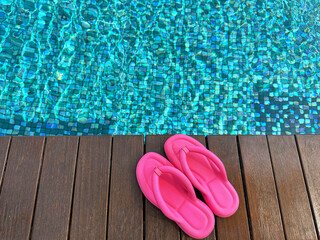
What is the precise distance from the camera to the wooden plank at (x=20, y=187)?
1251 millimetres

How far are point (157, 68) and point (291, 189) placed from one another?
1260mm

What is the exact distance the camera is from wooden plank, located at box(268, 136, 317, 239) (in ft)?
4.33

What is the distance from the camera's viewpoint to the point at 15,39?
1928mm

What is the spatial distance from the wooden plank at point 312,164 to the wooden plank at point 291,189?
0.03m

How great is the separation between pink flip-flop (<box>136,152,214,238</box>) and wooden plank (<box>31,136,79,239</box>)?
15.8 inches

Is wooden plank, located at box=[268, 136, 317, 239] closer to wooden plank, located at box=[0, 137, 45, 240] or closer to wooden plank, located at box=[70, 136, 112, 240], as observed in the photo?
wooden plank, located at box=[70, 136, 112, 240]

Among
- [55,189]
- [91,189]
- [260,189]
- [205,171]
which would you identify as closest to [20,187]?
[55,189]

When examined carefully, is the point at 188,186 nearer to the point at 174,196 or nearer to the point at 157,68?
the point at 174,196

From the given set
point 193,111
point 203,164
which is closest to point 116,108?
point 193,111

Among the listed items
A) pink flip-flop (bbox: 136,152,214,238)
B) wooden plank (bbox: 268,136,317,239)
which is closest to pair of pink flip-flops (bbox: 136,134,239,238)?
pink flip-flop (bbox: 136,152,214,238)

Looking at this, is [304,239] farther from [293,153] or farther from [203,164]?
[203,164]

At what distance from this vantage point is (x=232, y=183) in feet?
4.62

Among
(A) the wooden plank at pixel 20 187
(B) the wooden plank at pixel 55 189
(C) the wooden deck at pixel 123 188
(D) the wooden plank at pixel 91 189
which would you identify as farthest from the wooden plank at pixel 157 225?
(A) the wooden plank at pixel 20 187

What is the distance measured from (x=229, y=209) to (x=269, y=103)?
3.30 feet
